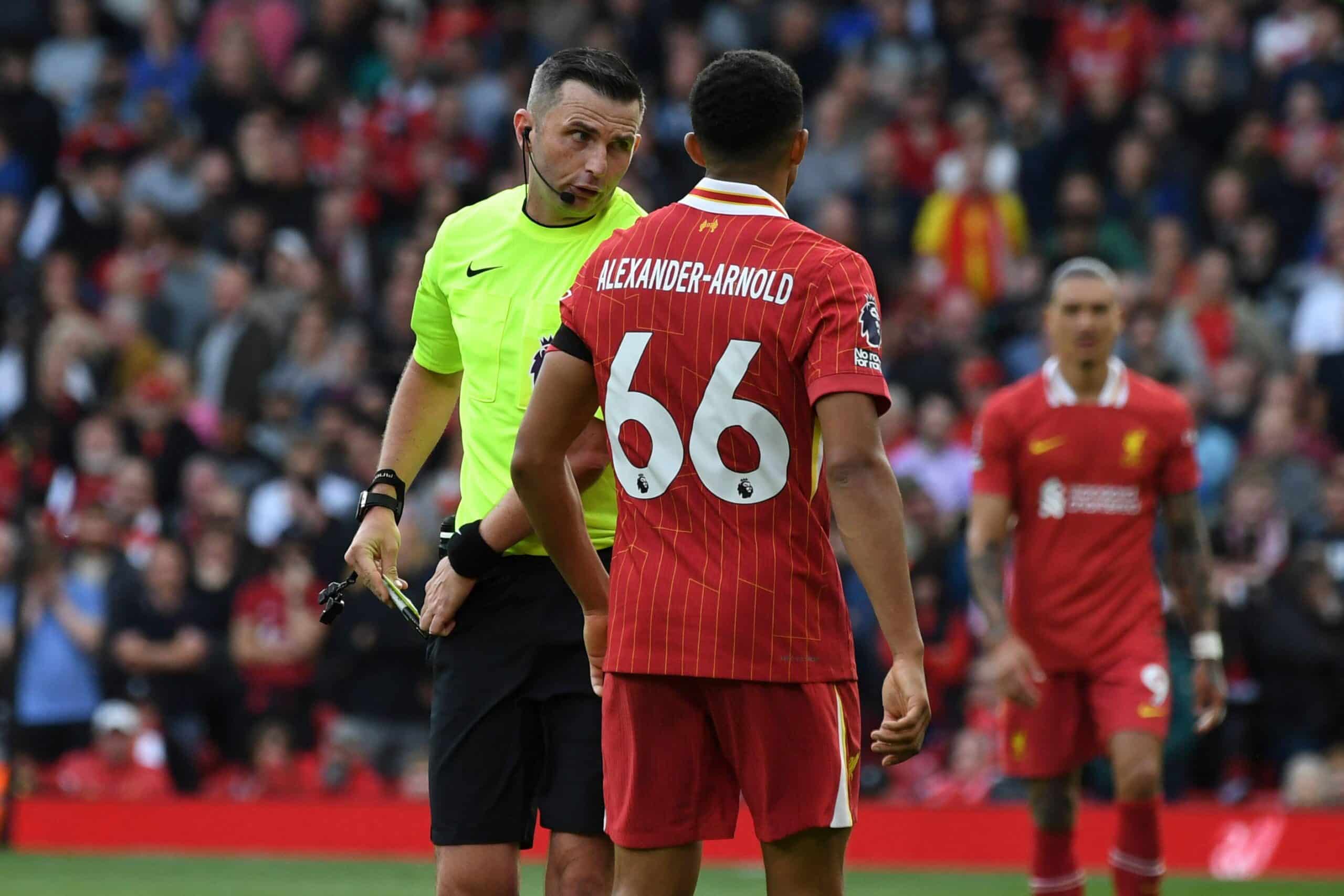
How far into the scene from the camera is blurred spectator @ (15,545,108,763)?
1216 centimetres

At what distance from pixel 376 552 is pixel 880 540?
1697 millimetres

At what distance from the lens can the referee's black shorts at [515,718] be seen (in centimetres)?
500

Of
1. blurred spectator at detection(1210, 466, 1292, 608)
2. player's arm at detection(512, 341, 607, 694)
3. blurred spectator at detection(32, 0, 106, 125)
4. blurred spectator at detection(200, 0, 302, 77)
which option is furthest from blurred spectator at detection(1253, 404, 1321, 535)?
blurred spectator at detection(32, 0, 106, 125)

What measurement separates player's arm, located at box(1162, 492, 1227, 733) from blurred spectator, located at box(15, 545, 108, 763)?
6.98 metres

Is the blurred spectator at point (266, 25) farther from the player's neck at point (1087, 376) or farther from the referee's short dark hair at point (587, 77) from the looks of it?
the referee's short dark hair at point (587, 77)

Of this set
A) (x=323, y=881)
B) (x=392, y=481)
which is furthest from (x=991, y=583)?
(x=323, y=881)

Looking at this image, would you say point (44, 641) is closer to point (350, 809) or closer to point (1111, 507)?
point (350, 809)

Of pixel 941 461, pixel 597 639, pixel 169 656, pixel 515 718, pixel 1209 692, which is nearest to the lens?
pixel 597 639

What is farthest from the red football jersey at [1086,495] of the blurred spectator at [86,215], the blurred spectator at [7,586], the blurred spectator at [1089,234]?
the blurred spectator at [86,215]

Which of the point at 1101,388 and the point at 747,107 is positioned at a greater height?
the point at 747,107

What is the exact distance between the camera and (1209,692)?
7.79 meters

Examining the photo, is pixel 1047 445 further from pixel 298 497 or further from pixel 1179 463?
pixel 298 497

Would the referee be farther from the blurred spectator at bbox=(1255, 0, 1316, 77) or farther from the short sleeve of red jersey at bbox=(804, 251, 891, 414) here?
the blurred spectator at bbox=(1255, 0, 1316, 77)

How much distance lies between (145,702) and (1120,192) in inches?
296
